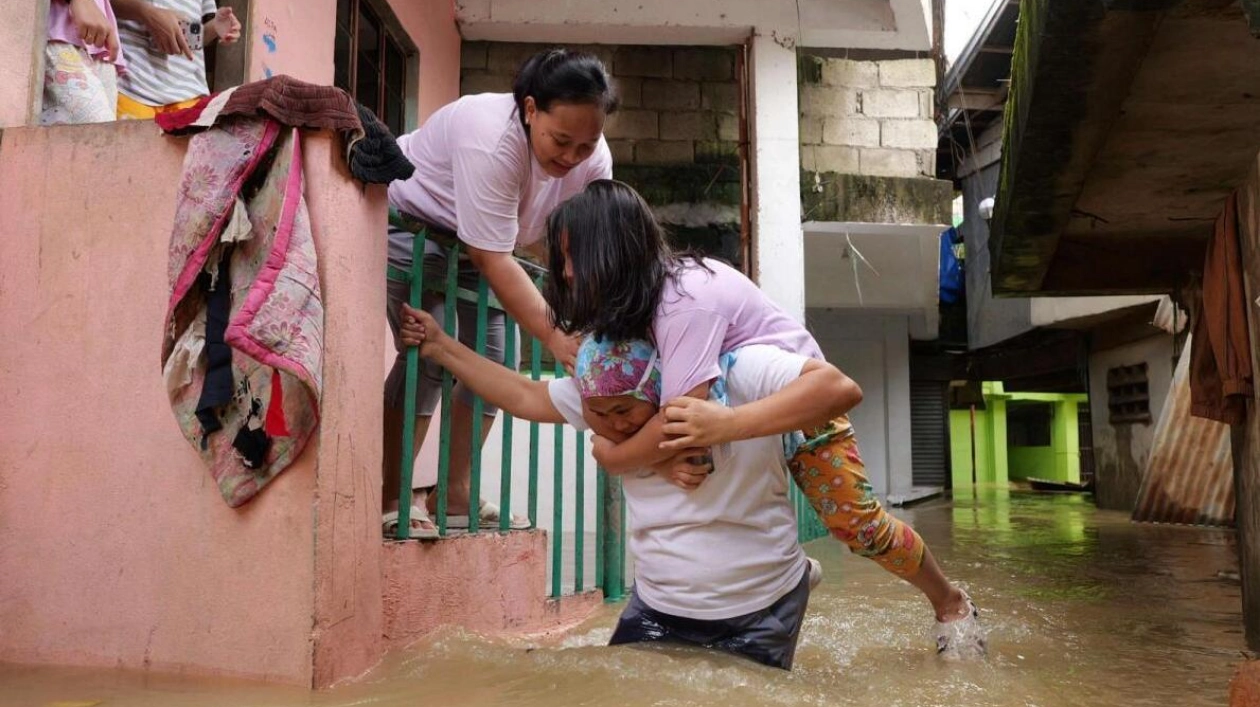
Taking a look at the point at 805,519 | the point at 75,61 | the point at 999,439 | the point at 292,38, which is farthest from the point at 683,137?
the point at 999,439

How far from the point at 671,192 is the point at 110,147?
221 inches

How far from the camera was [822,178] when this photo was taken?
298 inches

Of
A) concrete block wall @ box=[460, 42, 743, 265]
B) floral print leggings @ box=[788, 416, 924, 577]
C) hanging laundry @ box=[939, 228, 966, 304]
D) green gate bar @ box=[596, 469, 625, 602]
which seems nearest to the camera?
floral print leggings @ box=[788, 416, 924, 577]

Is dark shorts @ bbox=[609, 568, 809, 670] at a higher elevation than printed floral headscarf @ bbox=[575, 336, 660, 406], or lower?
lower

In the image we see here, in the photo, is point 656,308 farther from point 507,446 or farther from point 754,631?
point 507,446

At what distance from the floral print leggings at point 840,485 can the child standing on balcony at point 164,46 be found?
2143 mm

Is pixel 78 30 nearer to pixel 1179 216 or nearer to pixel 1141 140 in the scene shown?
pixel 1141 140

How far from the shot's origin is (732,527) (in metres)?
1.94

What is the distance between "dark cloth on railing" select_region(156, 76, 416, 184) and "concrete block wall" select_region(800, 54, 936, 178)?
5915mm

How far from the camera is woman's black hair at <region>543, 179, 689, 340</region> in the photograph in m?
1.87

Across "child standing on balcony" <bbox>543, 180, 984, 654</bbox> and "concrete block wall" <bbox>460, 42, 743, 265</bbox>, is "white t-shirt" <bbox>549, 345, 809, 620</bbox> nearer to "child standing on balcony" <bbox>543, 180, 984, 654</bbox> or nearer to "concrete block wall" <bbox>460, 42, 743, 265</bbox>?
"child standing on balcony" <bbox>543, 180, 984, 654</bbox>

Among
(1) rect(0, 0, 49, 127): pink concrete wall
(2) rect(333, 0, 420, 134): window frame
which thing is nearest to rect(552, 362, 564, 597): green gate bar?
(1) rect(0, 0, 49, 127): pink concrete wall

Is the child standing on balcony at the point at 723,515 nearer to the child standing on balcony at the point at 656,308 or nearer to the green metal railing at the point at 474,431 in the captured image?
the child standing on balcony at the point at 656,308

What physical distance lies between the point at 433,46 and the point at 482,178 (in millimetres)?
4246
